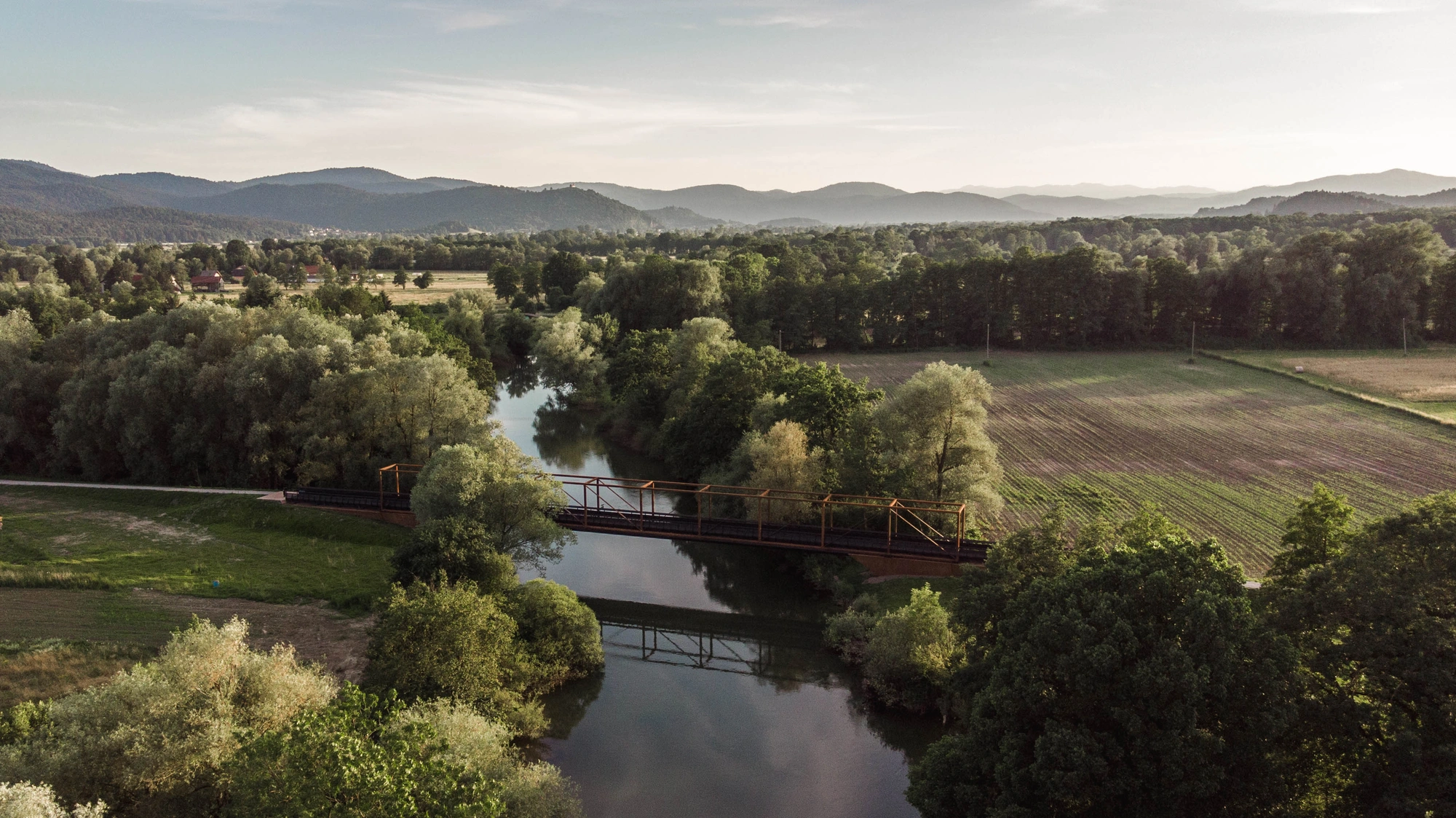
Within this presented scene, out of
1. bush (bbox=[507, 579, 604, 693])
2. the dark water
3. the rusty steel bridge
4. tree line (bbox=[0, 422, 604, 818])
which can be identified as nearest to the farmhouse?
the rusty steel bridge

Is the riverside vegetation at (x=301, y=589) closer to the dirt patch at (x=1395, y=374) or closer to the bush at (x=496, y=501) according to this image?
the bush at (x=496, y=501)

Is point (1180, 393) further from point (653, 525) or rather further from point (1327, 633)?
point (1327, 633)

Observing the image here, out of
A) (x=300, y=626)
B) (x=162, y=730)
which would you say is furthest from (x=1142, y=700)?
(x=300, y=626)

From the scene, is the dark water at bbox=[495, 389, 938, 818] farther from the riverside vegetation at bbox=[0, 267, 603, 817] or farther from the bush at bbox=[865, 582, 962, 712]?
the riverside vegetation at bbox=[0, 267, 603, 817]

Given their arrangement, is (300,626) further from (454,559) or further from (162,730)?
(162,730)

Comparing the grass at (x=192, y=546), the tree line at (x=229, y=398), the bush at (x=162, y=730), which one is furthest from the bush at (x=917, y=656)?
the tree line at (x=229, y=398)
